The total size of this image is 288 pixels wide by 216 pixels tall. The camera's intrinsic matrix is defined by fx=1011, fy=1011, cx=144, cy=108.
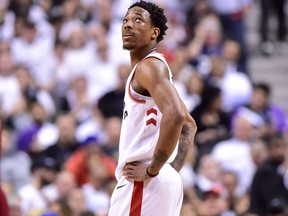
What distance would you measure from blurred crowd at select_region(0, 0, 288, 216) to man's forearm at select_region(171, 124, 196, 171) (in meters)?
3.23

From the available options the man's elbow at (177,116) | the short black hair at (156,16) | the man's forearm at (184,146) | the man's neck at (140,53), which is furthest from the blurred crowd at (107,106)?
the man's elbow at (177,116)

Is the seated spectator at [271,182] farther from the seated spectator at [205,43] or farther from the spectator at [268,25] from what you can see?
the spectator at [268,25]

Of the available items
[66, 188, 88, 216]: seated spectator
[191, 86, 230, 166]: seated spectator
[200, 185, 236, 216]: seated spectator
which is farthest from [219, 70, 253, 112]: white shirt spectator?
[66, 188, 88, 216]: seated spectator

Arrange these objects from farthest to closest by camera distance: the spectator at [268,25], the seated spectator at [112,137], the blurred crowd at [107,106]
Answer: the spectator at [268,25] → the seated spectator at [112,137] → the blurred crowd at [107,106]

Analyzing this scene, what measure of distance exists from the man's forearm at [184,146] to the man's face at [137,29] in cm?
69

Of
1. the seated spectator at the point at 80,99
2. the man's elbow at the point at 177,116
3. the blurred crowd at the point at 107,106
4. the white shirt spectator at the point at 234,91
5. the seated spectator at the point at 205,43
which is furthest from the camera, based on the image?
the seated spectator at the point at 205,43

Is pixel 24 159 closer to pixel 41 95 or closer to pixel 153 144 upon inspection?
pixel 41 95

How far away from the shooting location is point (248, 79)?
49.6 feet

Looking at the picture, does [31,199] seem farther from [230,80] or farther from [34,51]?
[230,80]

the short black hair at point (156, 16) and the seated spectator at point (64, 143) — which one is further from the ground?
the short black hair at point (156, 16)

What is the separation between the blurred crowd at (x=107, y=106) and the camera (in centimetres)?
1152

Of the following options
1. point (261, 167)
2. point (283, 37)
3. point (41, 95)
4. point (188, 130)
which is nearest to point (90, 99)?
point (41, 95)

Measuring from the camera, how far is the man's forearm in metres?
6.61

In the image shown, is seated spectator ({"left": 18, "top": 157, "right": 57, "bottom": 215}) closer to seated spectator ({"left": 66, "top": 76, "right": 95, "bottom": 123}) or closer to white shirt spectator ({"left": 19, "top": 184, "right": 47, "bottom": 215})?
white shirt spectator ({"left": 19, "top": 184, "right": 47, "bottom": 215})
